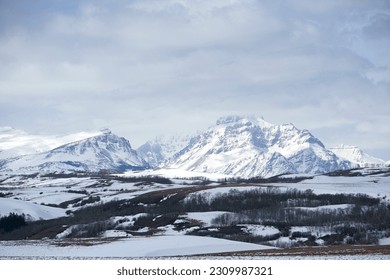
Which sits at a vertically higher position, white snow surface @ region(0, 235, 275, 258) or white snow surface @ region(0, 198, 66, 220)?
white snow surface @ region(0, 198, 66, 220)

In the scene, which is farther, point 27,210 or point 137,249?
point 27,210

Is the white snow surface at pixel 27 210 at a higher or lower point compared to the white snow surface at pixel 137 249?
higher

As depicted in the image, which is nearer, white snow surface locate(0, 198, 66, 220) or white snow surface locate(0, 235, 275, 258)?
white snow surface locate(0, 235, 275, 258)

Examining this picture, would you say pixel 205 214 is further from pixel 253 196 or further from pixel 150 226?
pixel 253 196

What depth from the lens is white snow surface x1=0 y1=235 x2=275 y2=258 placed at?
53.6m

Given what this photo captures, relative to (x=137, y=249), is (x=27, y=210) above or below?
above

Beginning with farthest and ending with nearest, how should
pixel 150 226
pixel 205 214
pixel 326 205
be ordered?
pixel 326 205
pixel 205 214
pixel 150 226

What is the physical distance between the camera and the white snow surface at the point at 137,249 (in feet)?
176

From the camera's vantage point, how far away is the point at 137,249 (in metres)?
57.5

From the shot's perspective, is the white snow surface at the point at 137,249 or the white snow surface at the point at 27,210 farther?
the white snow surface at the point at 27,210

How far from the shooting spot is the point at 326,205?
121 m
